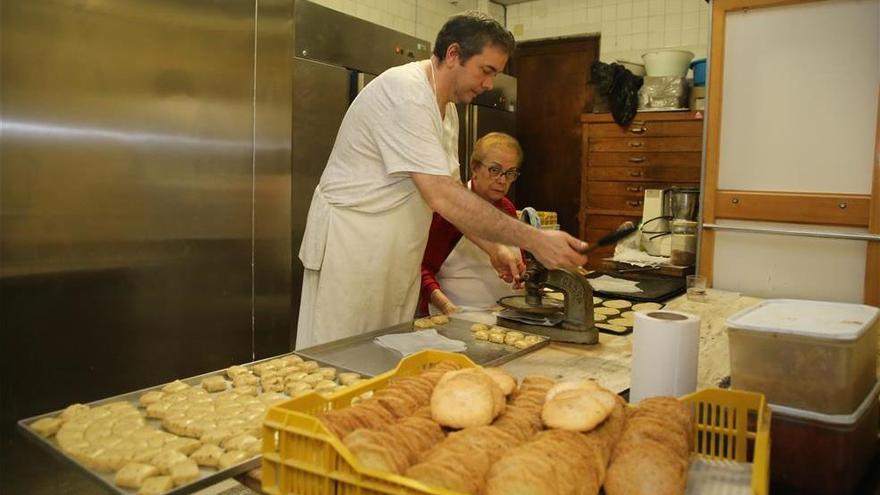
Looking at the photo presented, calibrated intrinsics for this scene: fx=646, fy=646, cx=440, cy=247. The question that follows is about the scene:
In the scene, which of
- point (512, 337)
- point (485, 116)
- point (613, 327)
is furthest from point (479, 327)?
point (485, 116)

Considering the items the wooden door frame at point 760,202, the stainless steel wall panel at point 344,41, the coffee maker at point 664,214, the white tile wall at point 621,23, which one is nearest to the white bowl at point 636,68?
the white tile wall at point 621,23

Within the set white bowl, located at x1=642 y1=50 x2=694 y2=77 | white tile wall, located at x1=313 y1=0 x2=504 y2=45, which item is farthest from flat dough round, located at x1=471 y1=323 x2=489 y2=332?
white bowl, located at x1=642 y1=50 x2=694 y2=77

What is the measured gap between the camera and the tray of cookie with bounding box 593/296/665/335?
2.30 m

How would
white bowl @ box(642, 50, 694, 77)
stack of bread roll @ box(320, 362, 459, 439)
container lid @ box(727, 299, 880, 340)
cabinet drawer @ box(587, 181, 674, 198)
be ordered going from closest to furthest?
stack of bread roll @ box(320, 362, 459, 439), container lid @ box(727, 299, 880, 340), white bowl @ box(642, 50, 694, 77), cabinet drawer @ box(587, 181, 674, 198)

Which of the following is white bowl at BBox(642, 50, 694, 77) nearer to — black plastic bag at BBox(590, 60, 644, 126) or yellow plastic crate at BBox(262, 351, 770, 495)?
black plastic bag at BBox(590, 60, 644, 126)

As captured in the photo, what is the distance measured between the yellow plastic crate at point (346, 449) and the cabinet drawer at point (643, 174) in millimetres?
4547

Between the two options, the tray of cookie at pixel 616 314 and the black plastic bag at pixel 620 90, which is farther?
the black plastic bag at pixel 620 90

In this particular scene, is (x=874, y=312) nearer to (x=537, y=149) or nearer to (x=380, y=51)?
(x=380, y=51)

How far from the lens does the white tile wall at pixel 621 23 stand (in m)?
5.93

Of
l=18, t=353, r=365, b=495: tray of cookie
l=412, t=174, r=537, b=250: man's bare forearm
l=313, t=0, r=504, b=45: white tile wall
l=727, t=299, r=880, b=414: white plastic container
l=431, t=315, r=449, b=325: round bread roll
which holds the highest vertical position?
l=313, t=0, r=504, b=45: white tile wall

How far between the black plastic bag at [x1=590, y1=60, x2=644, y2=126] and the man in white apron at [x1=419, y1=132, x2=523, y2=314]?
3.12 metres

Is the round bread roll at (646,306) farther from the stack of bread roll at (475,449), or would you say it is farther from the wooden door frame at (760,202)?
the stack of bread roll at (475,449)

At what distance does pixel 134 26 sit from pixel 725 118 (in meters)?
2.79

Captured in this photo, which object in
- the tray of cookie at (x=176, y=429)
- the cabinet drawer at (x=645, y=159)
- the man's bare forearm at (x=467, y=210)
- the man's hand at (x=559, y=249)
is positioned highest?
the cabinet drawer at (x=645, y=159)
